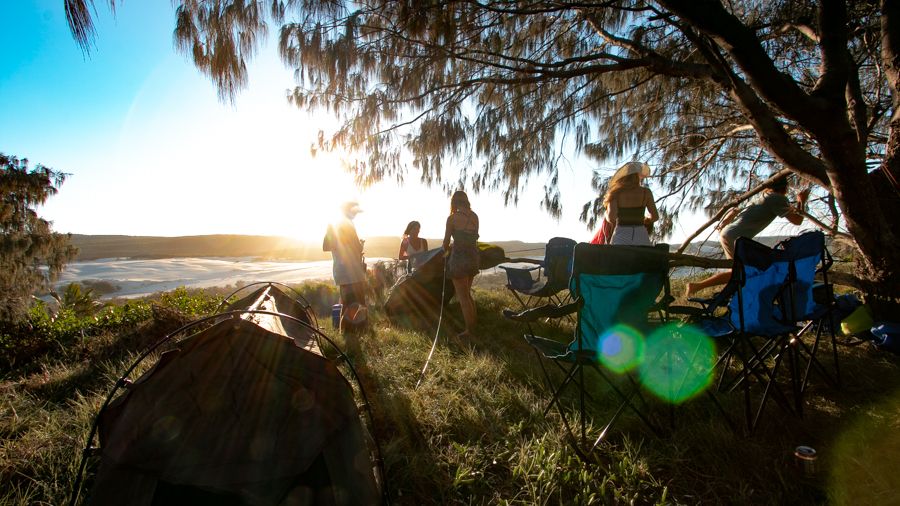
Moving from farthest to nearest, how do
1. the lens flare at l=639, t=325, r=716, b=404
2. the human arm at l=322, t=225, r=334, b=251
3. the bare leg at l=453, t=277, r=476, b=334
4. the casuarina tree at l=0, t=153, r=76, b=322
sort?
the casuarina tree at l=0, t=153, r=76, b=322
the human arm at l=322, t=225, r=334, b=251
the bare leg at l=453, t=277, r=476, b=334
the lens flare at l=639, t=325, r=716, b=404

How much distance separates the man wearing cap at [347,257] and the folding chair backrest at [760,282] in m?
3.35

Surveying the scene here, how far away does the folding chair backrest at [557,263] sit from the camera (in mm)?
4340

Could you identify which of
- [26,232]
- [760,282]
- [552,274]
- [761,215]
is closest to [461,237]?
[552,274]

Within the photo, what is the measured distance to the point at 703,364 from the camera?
2.84m

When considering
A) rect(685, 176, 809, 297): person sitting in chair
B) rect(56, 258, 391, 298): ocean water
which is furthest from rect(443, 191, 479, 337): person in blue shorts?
rect(56, 258, 391, 298): ocean water

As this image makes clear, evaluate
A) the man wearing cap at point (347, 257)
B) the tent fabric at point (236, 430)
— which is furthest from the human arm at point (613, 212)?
the tent fabric at point (236, 430)

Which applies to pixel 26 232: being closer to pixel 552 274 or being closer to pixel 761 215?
pixel 552 274

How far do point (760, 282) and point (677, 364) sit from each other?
1.07 metres

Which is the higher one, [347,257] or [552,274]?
[347,257]

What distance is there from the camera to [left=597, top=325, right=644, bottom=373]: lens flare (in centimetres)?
202

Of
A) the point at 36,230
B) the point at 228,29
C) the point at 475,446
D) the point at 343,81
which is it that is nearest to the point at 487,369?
the point at 475,446

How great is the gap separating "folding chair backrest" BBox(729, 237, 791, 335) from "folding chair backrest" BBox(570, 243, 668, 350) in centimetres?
39

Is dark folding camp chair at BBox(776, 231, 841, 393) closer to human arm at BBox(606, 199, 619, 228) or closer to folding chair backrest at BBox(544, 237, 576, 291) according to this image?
human arm at BBox(606, 199, 619, 228)

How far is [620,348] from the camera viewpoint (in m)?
2.09
